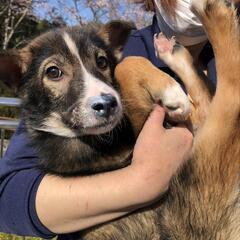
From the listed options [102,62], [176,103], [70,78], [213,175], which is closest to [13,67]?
[70,78]

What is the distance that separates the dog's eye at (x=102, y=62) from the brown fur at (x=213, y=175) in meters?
0.75

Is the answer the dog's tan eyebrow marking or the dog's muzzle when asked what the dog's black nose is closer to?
the dog's muzzle

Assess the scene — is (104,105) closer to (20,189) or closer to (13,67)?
(20,189)

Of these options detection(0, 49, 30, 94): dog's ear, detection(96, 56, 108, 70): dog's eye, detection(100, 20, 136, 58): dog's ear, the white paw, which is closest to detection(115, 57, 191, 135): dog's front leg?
the white paw

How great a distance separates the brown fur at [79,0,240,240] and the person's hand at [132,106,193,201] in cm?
6

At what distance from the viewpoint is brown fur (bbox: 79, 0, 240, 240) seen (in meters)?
2.16

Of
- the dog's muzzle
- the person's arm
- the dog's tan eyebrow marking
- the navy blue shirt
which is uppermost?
the dog's tan eyebrow marking

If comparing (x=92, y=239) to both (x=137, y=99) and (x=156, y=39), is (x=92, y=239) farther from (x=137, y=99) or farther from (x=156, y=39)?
(x=156, y=39)

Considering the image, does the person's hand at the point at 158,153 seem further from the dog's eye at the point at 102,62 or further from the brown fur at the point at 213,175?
the dog's eye at the point at 102,62

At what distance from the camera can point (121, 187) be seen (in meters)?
2.22

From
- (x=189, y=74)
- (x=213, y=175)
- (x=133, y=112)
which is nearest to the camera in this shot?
(x=213, y=175)

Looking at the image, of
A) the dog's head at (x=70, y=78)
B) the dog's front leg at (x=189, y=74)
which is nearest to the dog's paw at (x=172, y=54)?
the dog's front leg at (x=189, y=74)

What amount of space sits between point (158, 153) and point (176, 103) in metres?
0.30

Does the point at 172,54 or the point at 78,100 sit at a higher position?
the point at 172,54
